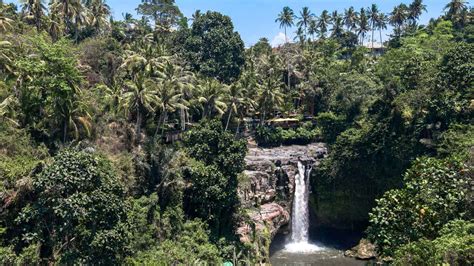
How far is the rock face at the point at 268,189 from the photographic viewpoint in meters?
40.3

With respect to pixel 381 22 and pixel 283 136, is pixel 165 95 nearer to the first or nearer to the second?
pixel 283 136

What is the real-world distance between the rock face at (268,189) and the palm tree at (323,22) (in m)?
46.1

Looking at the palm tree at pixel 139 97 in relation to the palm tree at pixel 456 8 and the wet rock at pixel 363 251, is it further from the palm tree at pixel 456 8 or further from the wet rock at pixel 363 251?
the palm tree at pixel 456 8

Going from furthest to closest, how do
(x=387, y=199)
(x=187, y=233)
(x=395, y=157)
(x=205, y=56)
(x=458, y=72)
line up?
(x=205, y=56)
(x=395, y=157)
(x=458, y=72)
(x=187, y=233)
(x=387, y=199)

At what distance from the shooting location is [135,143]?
125 ft

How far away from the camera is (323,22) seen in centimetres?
9044

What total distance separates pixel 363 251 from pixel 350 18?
56.9m

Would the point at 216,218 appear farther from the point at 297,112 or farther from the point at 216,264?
the point at 297,112

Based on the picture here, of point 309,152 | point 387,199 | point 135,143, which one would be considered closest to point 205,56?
point 309,152

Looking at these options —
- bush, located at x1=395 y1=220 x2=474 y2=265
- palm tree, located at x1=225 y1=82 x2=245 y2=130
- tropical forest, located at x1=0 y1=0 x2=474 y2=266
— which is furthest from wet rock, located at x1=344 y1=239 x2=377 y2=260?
bush, located at x1=395 y1=220 x2=474 y2=265

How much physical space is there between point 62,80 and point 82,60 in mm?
21902

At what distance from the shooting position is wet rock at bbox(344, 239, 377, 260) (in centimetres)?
4219

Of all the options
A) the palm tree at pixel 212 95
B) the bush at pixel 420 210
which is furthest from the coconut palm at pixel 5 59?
the bush at pixel 420 210

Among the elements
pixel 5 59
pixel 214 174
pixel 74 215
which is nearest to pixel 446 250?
pixel 214 174
